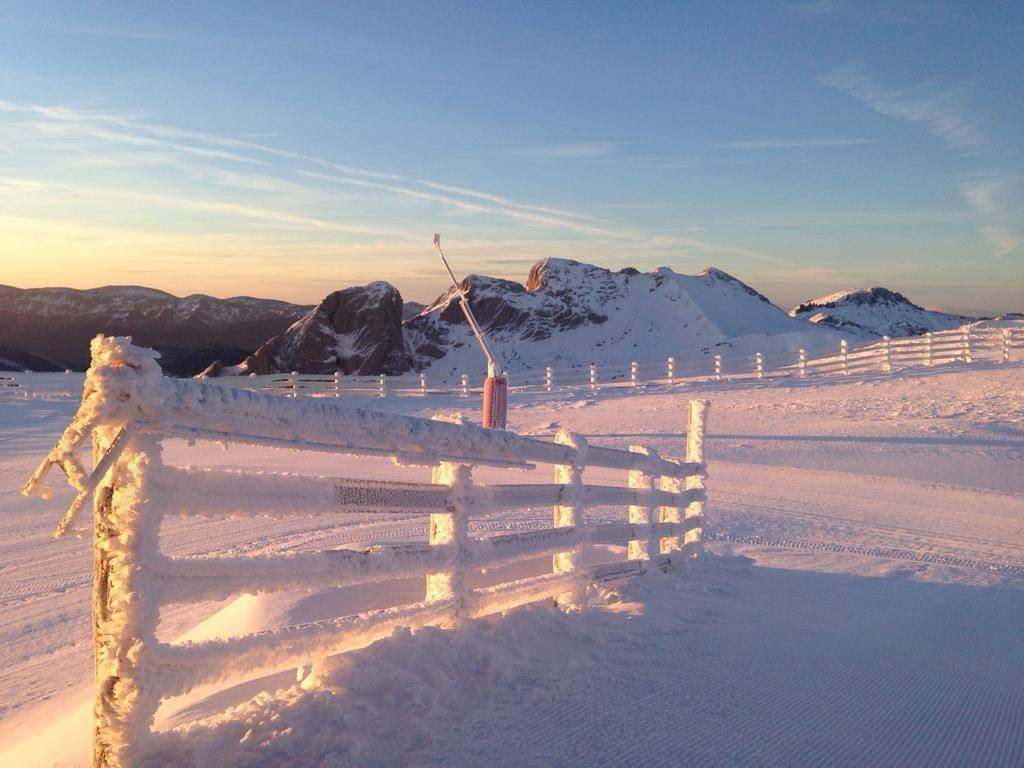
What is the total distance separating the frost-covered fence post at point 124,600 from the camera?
2.33 metres

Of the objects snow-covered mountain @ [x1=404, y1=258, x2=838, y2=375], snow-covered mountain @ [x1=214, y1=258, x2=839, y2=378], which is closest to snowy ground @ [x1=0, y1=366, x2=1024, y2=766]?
snow-covered mountain @ [x1=214, y1=258, x2=839, y2=378]

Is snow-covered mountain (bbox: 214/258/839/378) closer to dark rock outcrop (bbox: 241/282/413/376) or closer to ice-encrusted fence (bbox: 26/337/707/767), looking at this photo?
dark rock outcrop (bbox: 241/282/413/376)

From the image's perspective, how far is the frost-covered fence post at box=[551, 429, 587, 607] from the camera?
494 cm

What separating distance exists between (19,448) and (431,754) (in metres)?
20.2

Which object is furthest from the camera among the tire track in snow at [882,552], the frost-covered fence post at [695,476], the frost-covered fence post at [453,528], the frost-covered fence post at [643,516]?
the tire track in snow at [882,552]

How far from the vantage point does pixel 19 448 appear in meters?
19.2

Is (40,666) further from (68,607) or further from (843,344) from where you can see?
(843,344)

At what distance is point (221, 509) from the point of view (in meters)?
2.60

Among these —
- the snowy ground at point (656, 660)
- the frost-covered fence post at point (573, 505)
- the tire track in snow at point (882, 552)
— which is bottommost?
the tire track in snow at point (882, 552)

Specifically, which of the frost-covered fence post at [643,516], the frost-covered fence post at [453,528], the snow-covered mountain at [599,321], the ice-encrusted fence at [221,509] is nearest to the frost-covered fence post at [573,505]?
the ice-encrusted fence at [221,509]

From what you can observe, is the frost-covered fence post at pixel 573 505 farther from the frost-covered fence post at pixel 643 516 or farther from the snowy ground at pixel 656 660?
the frost-covered fence post at pixel 643 516

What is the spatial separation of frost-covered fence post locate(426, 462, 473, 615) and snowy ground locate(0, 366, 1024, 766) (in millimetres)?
278

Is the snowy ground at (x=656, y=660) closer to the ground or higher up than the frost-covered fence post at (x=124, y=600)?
closer to the ground

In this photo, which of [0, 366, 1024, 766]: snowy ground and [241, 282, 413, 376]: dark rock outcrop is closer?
[0, 366, 1024, 766]: snowy ground
